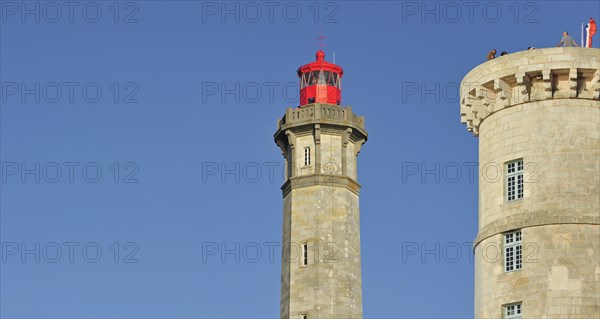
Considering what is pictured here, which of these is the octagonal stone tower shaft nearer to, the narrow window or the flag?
the narrow window

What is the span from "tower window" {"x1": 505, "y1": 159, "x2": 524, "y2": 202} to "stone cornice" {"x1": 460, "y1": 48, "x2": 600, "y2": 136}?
87.9 inches

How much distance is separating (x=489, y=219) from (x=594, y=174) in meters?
4.22

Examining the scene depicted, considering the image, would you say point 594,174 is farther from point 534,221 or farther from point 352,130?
point 352,130

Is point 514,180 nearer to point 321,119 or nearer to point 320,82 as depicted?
point 321,119

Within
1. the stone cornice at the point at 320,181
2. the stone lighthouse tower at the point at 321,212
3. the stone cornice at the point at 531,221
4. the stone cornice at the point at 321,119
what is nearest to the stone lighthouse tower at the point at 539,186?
the stone cornice at the point at 531,221

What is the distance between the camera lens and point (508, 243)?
5009 centimetres

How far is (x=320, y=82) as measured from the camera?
78688mm

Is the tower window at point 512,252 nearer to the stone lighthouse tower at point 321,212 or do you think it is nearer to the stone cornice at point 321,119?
the stone lighthouse tower at point 321,212

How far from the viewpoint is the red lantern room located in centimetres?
7831

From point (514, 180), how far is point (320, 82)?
96.5 ft

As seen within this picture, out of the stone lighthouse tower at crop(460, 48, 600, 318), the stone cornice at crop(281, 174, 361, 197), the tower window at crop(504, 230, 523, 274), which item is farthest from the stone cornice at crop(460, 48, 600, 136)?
the stone cornice at crop(281, 174, 361, 197)

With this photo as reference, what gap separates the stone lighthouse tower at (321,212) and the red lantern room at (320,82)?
1.05 meters

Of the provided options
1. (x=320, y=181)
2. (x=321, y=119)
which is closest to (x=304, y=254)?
(x=320, y=181)

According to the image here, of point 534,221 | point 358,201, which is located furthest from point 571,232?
point 358,201
